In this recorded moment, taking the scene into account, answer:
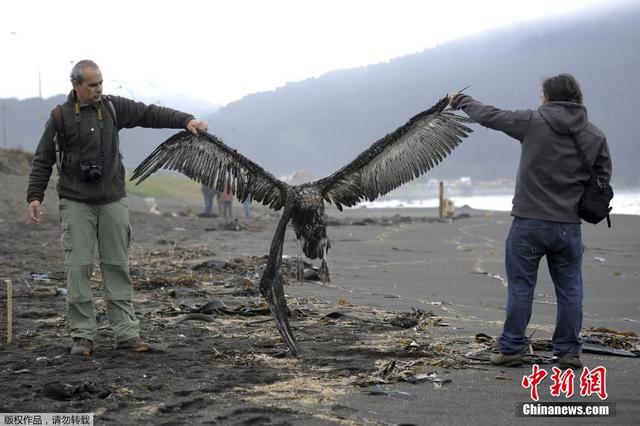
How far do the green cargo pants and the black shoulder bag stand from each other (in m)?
3.76

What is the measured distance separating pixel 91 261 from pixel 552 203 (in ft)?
12.4

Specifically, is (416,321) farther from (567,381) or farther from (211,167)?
(211,167)

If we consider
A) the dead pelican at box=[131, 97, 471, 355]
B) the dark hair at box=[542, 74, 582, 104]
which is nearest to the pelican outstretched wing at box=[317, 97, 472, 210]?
the dead pelican at box=[131, 97, 471, 355]

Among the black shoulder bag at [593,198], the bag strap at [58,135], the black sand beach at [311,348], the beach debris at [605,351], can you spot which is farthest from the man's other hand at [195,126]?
the beach debris at [605,351]

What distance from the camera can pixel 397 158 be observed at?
7.71 meters

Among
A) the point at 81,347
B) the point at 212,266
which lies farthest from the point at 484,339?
the point at 212,266

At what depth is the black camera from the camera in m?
6.25

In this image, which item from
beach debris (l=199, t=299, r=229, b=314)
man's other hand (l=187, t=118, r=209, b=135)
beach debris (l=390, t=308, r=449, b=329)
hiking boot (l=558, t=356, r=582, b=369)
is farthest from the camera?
beach debris (l=199, t=299, r=229, b=314)

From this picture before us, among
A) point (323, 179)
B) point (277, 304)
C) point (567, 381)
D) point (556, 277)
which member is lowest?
point (567, 381)

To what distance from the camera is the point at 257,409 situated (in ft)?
14.9

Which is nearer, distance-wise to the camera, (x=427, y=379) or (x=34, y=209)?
(x=427, y=379)

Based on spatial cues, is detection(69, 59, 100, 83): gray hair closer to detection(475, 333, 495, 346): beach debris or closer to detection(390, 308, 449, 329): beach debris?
detection(390, 308, 449, 329): beach debris

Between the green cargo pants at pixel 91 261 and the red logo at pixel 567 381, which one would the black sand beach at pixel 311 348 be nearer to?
the red logo at pixel 567 381

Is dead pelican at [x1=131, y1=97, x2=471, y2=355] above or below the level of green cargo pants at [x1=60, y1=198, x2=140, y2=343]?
A: above
